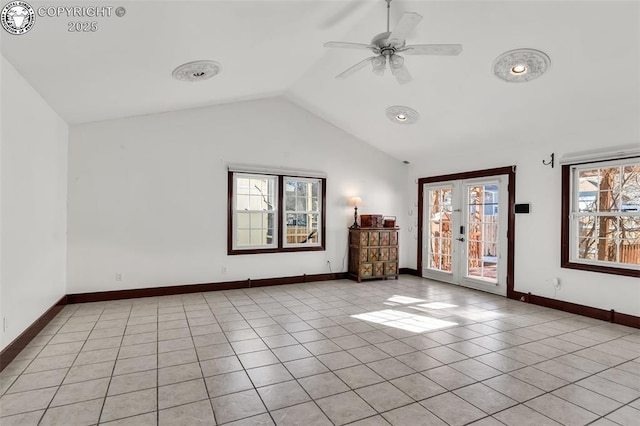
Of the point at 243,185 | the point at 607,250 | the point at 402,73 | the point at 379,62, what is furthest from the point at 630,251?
the point at 243,185

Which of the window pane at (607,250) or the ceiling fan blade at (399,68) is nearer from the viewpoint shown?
the ceiling fan blade at (399,68)

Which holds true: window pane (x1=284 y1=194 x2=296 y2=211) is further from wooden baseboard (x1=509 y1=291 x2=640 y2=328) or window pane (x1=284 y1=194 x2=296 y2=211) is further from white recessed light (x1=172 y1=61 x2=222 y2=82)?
wooden baseboard (x1=509 y1=291 x2=640 y2=328)

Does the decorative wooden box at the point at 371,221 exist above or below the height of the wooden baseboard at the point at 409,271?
above

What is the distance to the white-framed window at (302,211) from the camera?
6.62 meters

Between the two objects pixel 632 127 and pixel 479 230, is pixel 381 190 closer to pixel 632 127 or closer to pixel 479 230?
pixel 479 230

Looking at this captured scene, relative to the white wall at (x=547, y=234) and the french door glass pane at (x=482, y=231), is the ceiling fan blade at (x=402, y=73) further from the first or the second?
the french door glass pane at (x=482, y=231)

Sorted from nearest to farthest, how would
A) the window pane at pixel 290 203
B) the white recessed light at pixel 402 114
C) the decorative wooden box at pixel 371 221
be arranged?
the white recessed light at pixel 402 114, the window pane at pixel 290 203, the decorative wooden box at pixel 371 221

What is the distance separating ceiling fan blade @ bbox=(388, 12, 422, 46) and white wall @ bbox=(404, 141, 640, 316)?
3.35 meters

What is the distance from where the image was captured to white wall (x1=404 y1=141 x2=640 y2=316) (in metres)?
4.36

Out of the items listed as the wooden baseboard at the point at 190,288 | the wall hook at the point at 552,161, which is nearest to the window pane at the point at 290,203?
the wooden baseboard at the point at 190,288

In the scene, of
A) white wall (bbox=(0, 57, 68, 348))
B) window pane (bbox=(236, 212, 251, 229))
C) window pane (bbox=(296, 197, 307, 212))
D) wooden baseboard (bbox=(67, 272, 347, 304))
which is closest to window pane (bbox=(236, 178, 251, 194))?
window pane (bbox=(236, 212, 251, 229))

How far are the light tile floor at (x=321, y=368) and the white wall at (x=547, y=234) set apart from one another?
365 millimetres

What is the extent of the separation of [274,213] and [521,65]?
4340mm

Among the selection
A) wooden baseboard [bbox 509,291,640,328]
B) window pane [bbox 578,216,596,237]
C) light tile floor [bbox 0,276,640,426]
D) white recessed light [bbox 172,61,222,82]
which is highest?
white recessed light [bbox 172,61,222,82]
